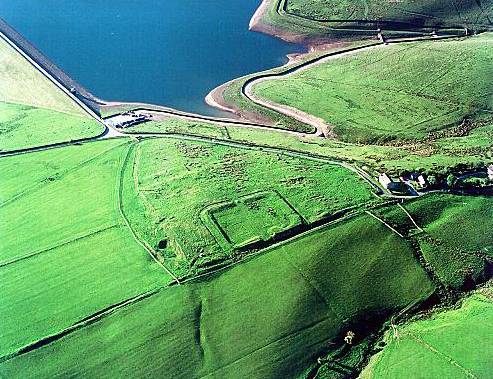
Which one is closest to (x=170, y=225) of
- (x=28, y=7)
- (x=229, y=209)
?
(x=229, y=209)

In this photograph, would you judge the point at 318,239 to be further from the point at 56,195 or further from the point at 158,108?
the point at 158,108

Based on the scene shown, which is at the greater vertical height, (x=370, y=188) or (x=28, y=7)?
(x=28, y=7)

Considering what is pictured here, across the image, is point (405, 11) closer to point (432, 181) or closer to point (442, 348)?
point (432, 181)

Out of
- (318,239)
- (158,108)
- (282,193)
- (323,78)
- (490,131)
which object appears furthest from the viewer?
(323,78)

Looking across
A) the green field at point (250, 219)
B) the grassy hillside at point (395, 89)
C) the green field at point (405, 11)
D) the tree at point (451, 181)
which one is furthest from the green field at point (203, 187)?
the green field at point (405, 11)

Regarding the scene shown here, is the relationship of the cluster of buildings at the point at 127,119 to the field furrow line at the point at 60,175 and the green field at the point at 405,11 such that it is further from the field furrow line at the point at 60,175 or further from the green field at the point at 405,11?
the green field at the point at 405,11

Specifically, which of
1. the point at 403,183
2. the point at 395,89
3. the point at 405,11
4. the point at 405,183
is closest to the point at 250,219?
the point at 403,183
